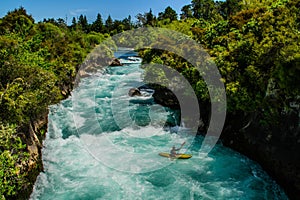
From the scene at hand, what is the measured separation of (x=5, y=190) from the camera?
23.5 feet

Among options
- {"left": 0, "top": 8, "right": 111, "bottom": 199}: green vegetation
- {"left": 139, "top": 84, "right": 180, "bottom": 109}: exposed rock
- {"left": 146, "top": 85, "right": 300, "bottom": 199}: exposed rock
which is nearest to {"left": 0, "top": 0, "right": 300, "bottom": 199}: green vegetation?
{"left": 0, "top": 8, "right": 111, "bottom": 199}: green vegetation

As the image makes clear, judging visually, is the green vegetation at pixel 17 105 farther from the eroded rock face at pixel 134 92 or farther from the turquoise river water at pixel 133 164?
the eroded rock face at pixel 134 92

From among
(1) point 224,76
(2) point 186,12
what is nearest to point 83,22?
(2) point 186,12

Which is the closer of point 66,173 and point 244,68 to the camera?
point 66,173

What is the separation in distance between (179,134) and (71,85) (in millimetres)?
12215

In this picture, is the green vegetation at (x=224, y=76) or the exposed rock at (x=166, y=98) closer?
the green vegetation at (x=224, y=76)

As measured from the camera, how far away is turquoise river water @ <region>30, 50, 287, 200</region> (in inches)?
372

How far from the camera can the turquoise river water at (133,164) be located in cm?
945

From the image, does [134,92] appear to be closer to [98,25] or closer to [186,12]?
[186,12]

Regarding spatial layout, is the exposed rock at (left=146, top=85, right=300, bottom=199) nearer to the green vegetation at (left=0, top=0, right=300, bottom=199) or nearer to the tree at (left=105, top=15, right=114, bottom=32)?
the green vegetation at (left=0, top=0, right=300, bottom=199)

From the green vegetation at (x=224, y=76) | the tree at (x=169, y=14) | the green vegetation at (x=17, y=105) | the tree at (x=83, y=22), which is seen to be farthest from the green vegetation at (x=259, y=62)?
the tree at (x=83, y=22)

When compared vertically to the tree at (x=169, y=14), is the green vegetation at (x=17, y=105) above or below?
below

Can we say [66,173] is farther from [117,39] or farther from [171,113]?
[117,39]

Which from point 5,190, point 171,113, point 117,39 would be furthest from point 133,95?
point 117,39
